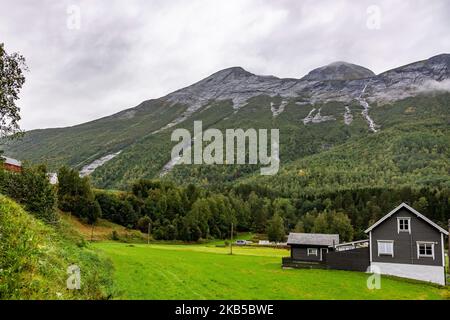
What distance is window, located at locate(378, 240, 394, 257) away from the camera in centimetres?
4703

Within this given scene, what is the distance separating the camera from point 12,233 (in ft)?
56.2

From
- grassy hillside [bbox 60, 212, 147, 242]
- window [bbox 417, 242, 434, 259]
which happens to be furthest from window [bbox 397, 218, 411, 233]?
grassy hillside [bbox 60, 212, 147, 242]

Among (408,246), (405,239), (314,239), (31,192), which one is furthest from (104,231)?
(408,246)

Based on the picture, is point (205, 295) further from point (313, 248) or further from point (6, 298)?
point (313, 248)

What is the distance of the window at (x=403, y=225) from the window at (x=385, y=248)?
1.88 metres

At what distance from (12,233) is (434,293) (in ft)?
116

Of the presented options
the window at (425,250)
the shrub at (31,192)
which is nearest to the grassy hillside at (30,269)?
the shrub at (31,192)

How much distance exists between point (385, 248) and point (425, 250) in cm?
429

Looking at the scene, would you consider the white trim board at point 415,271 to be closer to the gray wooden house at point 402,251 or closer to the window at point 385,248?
the gray wooden house at point 402,251

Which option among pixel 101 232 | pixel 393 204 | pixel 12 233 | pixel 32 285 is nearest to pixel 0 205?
pixel 12 233

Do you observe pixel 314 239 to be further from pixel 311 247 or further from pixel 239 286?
pixel 239 286

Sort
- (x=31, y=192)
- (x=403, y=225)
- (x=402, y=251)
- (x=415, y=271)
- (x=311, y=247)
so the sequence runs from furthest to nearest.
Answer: (x=311, y=247) → (x=403, y=225) → (x=402, y=251) → (x=415, y=271) → (x=31, y=192)

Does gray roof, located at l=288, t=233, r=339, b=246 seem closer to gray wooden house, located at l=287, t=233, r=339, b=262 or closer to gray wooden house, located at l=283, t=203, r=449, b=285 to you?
gray wooden house, located at l=287, t=233, r=339, b=262

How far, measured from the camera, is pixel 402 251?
46.3 metres
